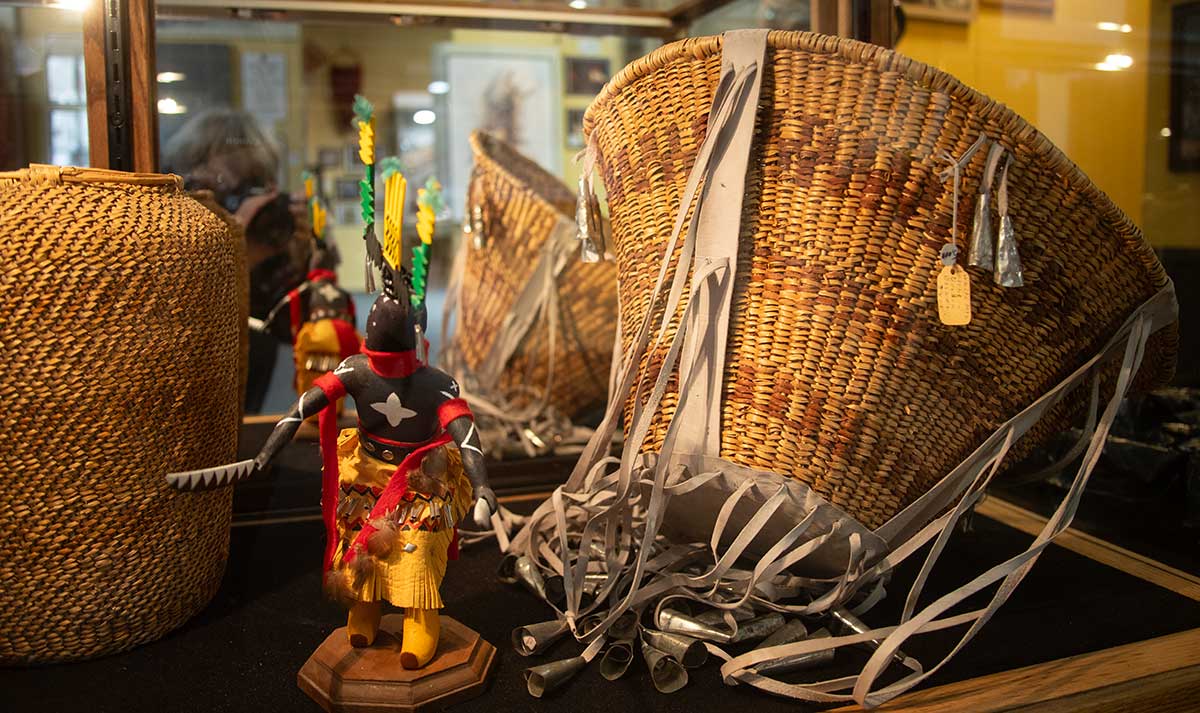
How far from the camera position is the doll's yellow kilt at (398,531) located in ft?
2.43

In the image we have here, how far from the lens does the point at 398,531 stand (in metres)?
0.74

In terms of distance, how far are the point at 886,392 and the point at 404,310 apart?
16.0 inches

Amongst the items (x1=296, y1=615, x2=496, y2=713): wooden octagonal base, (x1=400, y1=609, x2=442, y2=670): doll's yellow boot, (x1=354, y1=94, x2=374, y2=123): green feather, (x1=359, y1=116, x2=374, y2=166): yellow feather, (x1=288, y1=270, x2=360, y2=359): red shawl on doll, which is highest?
(x1=354, y1=94, x2=374, y2=123): green feather

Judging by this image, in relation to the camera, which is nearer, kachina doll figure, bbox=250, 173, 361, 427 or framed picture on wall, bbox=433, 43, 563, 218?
kachina doll figure, bbox=250, 173, 361, 427

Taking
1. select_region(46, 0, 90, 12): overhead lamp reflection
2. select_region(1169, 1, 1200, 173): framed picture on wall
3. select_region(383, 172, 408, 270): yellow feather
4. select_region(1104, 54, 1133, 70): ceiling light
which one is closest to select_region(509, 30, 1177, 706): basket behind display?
select_region(383, 172, 408, 270): yellow feather

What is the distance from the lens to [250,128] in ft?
5.73

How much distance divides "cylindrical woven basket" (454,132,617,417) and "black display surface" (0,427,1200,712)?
494mm

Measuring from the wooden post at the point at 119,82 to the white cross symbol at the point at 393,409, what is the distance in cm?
44

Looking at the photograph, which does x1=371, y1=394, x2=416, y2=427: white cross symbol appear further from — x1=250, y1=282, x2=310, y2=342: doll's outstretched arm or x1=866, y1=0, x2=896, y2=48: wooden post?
x1=250, y1=282, x2=310, y2=342: doll's outstretched arm

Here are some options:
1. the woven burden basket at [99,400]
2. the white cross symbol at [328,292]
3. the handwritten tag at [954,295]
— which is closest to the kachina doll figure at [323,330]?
the white cross symbol at [328,292]

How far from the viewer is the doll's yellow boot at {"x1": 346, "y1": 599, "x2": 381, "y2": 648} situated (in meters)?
0.77

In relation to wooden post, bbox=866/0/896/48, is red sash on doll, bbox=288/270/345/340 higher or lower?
lower

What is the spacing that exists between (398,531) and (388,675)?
108 millimetres

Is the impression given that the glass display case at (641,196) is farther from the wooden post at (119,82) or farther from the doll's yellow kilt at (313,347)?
the doll's yellow kilt at (313,347)
